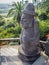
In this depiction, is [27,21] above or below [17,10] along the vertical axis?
above

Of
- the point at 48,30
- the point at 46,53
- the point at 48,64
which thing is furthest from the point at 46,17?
the point at 48,64

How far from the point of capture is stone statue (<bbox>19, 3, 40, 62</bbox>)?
6.40m

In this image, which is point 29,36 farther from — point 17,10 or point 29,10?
point 17,10

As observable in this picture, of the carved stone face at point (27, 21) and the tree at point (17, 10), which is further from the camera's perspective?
the tree at point (17, 10)

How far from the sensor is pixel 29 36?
6.56m

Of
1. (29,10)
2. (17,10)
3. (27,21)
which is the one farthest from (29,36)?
(17,10)

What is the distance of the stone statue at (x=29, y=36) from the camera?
21.0ft

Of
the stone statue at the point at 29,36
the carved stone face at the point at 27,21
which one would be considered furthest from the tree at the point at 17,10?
the carved stone face at the point at 27,21

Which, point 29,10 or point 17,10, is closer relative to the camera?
point 29,10

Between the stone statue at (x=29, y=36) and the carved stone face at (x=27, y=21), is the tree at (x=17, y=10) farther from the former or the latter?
the carved stone face at (x=27, y=21)

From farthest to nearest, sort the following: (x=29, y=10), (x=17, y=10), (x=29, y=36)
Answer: (x=17, y=10) < (x=29, y=36) < (x=29, y=10)

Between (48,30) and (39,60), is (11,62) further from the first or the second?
(48,30)

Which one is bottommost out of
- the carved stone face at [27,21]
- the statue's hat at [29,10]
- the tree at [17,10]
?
the tree at [17,10]

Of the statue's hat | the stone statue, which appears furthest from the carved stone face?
the statue's hat
